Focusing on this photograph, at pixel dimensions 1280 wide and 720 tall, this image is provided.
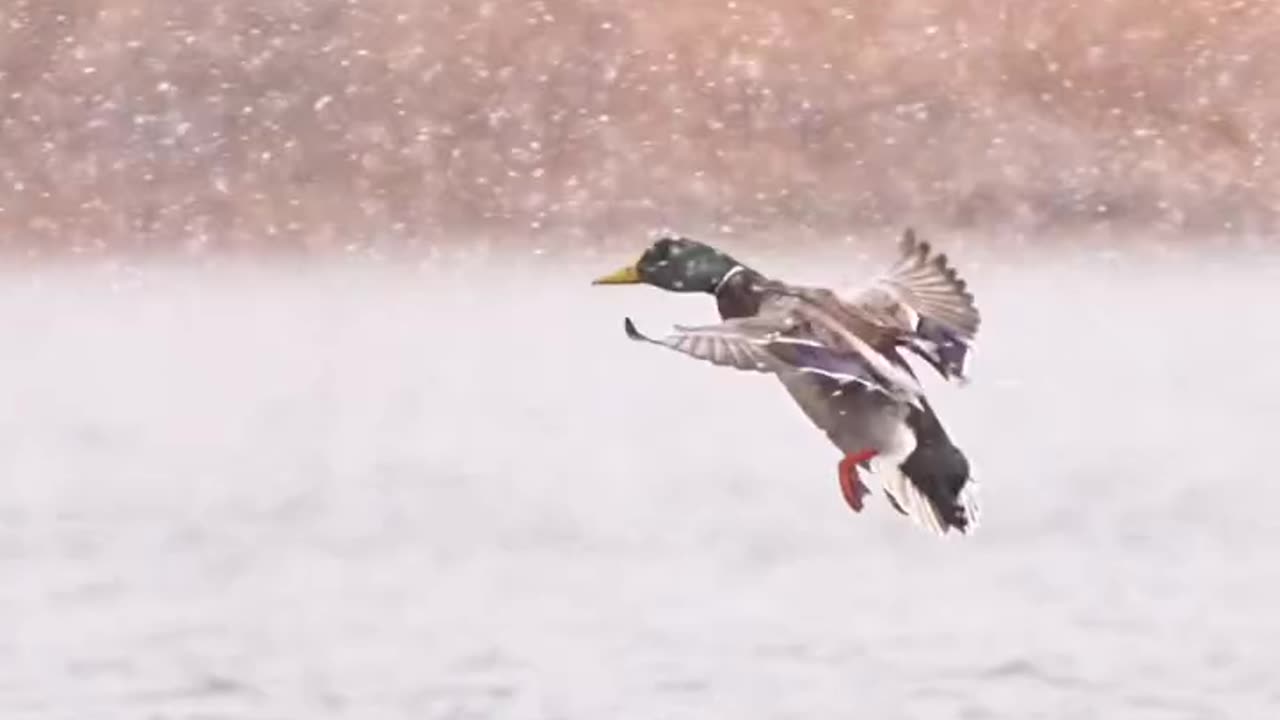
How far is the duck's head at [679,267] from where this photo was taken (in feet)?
5.00

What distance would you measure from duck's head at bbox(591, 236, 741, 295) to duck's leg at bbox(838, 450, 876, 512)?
5.8 inches

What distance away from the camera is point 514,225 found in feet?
19.3

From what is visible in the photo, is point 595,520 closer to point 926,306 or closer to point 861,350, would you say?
point 926,306

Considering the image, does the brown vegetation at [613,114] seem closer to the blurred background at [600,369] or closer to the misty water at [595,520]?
the blurred background at [600,369]

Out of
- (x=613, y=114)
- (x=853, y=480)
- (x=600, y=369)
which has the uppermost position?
(x=613, y=114)

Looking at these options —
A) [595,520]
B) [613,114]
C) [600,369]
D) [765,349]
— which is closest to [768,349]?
→ [765,349]

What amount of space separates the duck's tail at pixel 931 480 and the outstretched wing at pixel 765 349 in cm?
6

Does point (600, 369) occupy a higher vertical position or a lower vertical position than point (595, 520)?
higher

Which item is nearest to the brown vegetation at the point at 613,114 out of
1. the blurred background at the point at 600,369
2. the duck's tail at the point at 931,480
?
the blurred background at the point at 600,369

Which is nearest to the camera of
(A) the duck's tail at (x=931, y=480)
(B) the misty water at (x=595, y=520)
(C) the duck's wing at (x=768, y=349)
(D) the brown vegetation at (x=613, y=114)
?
(C) the duck's wing at (x=768, y=349)

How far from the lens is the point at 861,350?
1428mm

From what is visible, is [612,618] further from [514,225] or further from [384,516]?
[514,225]

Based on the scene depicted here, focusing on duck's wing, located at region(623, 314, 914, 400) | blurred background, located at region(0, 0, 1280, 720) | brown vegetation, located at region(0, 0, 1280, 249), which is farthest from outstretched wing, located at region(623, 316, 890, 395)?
brown vegetation, located at region(0, 0, 1280, 249)

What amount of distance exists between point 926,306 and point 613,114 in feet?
16.7
